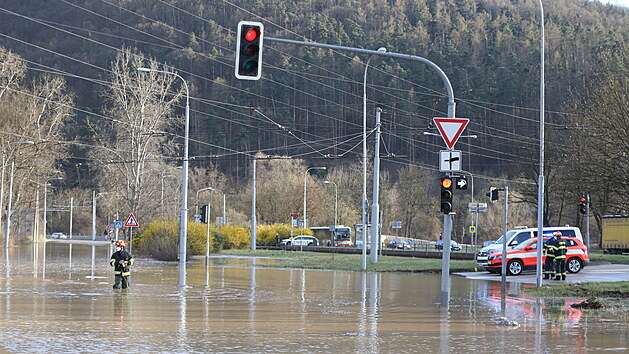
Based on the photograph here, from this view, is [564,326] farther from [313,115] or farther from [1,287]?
[313,115]

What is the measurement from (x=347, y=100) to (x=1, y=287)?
88.7 metres

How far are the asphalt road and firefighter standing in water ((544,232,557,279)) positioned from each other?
585mm

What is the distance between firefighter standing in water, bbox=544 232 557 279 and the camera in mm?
31306

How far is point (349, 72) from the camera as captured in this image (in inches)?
4289

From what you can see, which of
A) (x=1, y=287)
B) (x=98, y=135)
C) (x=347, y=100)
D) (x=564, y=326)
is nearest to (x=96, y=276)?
(x=1, y=287)

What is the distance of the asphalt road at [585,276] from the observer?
31578mm

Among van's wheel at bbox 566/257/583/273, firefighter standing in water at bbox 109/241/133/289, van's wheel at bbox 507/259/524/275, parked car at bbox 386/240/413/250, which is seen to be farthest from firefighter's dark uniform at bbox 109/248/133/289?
parked car at bbox 386/240/413/250

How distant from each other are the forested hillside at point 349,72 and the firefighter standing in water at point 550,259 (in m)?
37.7

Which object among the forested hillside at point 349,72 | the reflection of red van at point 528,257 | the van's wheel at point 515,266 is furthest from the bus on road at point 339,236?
the van's wheel at point 515,266

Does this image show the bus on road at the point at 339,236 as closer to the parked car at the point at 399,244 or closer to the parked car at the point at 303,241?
the parked car at the point at 303,241

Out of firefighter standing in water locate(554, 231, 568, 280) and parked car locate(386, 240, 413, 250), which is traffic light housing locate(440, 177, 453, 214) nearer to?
firefighter standing in water locate(554, 231, 568, 280)

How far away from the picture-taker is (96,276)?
32719 mm

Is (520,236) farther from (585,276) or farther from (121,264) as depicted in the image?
(121,264)

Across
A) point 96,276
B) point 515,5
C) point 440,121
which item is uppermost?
point 515,5
